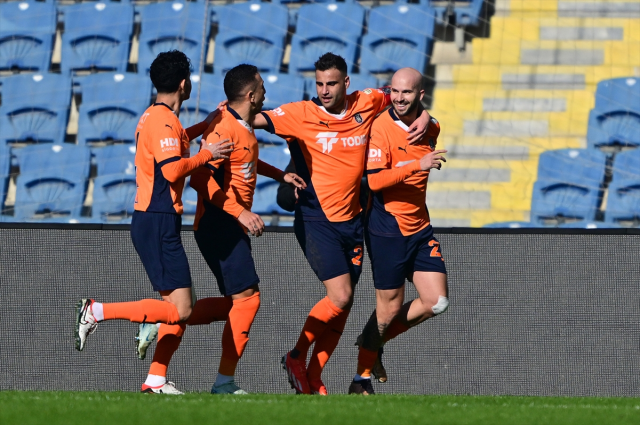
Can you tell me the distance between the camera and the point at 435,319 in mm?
6598

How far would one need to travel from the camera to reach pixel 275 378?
661 cm

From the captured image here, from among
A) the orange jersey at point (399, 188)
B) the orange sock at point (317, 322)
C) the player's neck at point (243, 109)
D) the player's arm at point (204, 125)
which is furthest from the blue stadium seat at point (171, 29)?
the orange sock at point (317, 322)

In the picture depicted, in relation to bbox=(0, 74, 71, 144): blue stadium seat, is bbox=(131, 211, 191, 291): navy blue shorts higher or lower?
lower

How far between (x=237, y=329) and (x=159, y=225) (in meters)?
0.75

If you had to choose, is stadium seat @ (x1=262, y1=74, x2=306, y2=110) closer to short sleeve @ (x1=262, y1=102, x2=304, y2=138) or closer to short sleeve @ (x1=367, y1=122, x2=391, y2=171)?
short sleeve @ (x1=262, y1=102, x2=304, y2=138)

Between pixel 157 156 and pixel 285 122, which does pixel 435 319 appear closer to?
pixel 285 122

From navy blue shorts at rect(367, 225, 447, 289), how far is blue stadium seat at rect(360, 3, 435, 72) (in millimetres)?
4389

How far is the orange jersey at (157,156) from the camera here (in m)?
4.50

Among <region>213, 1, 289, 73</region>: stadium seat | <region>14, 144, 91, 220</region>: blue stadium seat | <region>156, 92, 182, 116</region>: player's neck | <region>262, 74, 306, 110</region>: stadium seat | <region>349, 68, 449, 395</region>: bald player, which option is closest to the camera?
<region>156, 92, 182, 116</region>: player's neck

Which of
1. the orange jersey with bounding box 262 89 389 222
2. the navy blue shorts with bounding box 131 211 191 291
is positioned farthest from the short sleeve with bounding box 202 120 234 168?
the navy blue shorts with bounding box 131 211 191 291

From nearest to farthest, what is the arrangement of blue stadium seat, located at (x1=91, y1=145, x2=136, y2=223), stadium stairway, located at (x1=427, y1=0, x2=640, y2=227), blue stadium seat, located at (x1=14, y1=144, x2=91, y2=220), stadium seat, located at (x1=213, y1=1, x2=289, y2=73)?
blue stadium seat, located at (x1=91, y1=145, x2=136, y2=223) < blue stadium seat, located at (x1=14, y1=144, x2=91, y2=220) < stadium stairway, located at (x1=427, y1=0, x2=640, y2=227) < stadium seat, located at (x1=213, y1=1, x2=289, y2=73)

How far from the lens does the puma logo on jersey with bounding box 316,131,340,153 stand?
503 cm

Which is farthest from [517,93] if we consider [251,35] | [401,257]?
[401,257]

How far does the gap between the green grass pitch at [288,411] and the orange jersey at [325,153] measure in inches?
45.8
